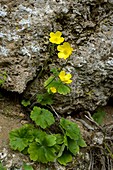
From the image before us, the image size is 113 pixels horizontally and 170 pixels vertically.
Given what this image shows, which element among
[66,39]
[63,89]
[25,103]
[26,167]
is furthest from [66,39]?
[26,167]

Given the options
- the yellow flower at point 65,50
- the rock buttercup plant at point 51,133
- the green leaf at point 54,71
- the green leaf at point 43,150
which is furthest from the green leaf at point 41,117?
the yellow flower at point 65,50

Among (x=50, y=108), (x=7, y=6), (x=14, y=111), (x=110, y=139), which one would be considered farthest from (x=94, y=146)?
(x=7, y=6)

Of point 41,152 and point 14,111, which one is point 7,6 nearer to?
point 14,111

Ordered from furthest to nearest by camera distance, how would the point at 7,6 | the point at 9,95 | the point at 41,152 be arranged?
the point at 9,95
the point at 7,6
the point at 41,152

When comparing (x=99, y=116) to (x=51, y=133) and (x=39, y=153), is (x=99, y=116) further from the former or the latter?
(x=39, y=153)

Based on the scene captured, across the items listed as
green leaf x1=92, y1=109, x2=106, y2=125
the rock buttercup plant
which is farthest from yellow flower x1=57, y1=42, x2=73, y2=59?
green leaf x1=92, y1=109, x2=106, y2=125

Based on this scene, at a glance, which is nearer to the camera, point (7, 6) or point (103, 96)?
point (7, 6)
